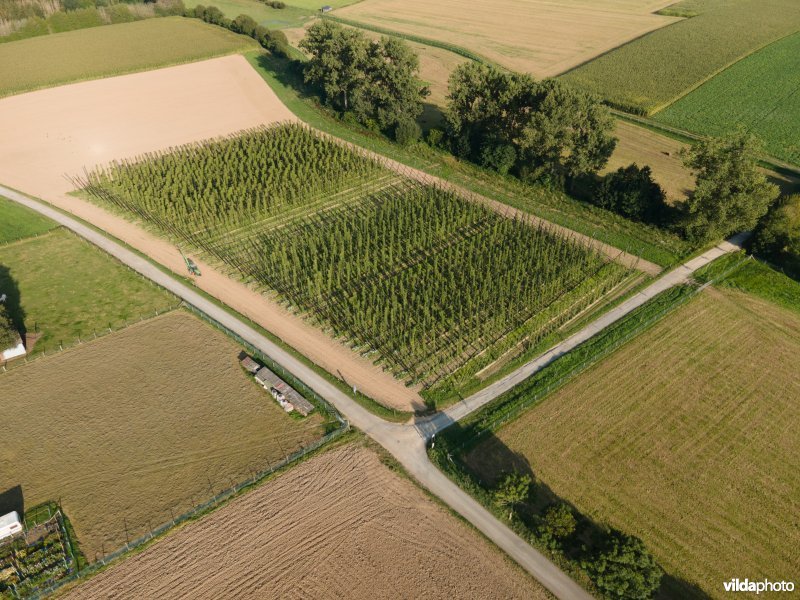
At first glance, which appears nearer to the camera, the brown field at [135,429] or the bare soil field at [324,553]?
the bare soil field at [324,553]

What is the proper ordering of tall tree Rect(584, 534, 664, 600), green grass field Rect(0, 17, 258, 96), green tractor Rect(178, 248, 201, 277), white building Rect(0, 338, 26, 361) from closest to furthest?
tall tree Rect(584, 534, 664, 600), white building Rect(0, 338, 26, 361), green tractor Rect(178, 248, 201, 277), green grass field Rect(0, 17, 258, 96)

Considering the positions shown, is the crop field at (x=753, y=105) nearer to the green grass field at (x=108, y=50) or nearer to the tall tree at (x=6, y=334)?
the tall tree at (x=6, y=334)

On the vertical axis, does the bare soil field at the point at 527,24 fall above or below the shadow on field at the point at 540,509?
above

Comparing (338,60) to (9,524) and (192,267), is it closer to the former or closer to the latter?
(192,267)

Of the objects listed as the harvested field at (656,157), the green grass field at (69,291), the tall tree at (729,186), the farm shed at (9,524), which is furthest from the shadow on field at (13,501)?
the harvested field at (656,157)

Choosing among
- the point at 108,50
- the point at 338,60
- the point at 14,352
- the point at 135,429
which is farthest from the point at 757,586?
the point at 108,50

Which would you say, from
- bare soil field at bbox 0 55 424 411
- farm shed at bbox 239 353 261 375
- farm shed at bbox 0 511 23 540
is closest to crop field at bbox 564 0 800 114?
bare soil field at bbox 0 55 424 411

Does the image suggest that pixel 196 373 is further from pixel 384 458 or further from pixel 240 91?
pixel 240 91

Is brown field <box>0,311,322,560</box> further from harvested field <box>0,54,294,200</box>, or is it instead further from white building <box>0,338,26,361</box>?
harvested field <box>0,54,294,200</box>
